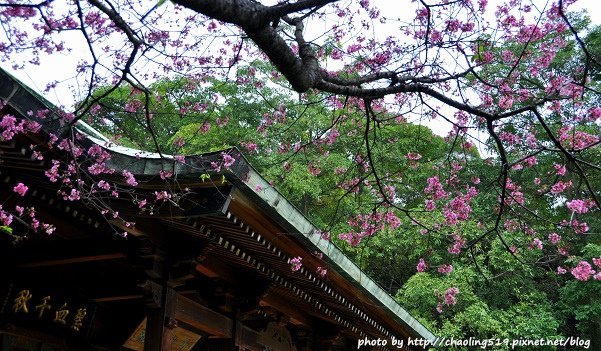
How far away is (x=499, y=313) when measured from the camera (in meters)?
17.0

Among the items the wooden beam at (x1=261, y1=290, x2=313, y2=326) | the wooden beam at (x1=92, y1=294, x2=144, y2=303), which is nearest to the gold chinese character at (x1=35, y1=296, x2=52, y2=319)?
the wooden beam at (x1=92, y1=294, x2=144, y2=303)

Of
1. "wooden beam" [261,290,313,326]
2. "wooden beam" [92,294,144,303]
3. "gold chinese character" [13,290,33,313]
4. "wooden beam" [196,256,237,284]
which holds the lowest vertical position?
"gold chinese character" [13,290,33,313]

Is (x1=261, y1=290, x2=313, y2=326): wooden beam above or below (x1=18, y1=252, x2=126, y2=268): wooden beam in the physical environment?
above

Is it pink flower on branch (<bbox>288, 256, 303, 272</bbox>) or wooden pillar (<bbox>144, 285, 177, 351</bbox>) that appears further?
pink flower on branch (<bbox>288, 256, 303, 272</bbox>)

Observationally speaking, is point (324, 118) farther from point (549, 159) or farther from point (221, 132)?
point (549, 159)

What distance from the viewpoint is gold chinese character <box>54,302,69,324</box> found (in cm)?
630

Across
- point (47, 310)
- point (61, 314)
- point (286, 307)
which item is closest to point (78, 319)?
point (61, 314)

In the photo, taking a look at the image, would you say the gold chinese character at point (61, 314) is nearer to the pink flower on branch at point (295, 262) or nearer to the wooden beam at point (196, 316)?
the wooden beam at point (196, 316)

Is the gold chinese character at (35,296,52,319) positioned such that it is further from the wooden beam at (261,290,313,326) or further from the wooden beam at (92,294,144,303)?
the wooden beam at (261,290,313,326)

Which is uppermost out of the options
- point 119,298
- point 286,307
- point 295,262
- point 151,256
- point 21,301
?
point 286,307

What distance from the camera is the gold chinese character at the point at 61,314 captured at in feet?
20.7

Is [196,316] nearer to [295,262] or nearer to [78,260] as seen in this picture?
[295,262]

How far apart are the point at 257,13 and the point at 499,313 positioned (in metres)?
15.9

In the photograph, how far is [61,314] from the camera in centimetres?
634
